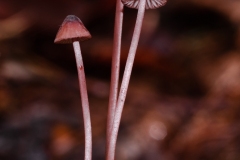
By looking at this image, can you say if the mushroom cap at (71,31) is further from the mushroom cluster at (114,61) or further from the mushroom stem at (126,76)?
the mushroom stem at (126,76)

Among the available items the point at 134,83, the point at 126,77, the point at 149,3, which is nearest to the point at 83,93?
the point at 126,77

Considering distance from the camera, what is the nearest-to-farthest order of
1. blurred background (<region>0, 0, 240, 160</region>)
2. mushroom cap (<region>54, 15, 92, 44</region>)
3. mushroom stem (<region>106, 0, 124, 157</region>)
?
mushroom cap (<region>54, 15, 92, 44</region>) → mushroom stem (<region>106, 0, 124, 157</region>) → blurred background (<region>0, 0, 240, 160</region>)

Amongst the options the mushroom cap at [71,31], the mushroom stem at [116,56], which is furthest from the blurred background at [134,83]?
the mushroom cap at [71,31]

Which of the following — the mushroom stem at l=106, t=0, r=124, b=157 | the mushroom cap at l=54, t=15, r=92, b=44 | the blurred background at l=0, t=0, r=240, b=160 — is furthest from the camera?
the blurred background at l=0, t=0, r=240, b=160

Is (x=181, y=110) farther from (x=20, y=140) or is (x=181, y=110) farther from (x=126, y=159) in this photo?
(x=20, y=140)

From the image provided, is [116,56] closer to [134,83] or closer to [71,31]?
[71,31]

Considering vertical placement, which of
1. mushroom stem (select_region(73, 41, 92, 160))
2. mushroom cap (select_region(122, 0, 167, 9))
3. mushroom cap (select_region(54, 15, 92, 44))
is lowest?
mushroom stem (select_region(73, 41, 92, 160))

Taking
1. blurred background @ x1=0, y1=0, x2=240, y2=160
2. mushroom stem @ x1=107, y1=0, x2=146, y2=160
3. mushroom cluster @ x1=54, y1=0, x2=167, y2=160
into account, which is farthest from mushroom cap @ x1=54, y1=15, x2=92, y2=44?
blurred background @ x1=0, y1=0, x2=240, y2=160

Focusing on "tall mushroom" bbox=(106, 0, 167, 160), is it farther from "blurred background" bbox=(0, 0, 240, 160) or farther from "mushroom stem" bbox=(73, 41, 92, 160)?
"blurred background" bbox=(0, 0, 240, 160)

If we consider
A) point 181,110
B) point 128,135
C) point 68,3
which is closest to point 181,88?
point 181,110
